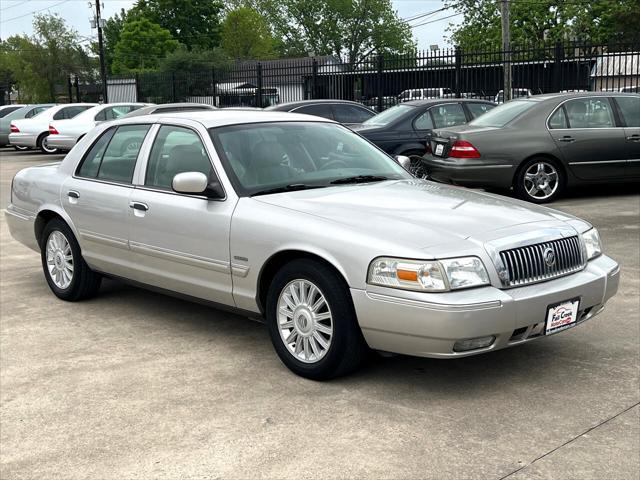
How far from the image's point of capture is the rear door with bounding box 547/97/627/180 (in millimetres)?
11508

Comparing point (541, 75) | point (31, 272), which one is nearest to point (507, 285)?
point (31, 272)

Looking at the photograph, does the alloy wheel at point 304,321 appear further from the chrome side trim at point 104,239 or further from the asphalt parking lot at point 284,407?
the chrome side trim at point 104,239

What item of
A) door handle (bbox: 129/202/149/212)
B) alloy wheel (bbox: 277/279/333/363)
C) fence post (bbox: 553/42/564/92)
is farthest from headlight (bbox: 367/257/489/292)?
fence post (bbox: 553/42/564/92)

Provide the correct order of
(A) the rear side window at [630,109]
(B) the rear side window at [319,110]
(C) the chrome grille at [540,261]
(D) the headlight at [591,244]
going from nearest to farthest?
(C) the chrome grille at [540,261] → (D) the headlight at [591,244] → (A) the rear side window at [630,109] → (B) the rear side window at [319,110]

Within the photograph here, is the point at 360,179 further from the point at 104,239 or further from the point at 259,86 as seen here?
the point at 259,86

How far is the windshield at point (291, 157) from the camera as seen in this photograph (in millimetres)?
5270

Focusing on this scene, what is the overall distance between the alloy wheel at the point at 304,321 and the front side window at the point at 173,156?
43.5 inches

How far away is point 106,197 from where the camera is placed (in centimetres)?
602

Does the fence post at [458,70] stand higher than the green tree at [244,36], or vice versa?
the green tree at [244,36]

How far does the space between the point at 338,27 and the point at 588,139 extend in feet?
281

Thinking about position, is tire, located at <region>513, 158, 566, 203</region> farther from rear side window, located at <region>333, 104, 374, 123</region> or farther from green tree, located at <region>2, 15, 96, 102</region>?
green tree, located at <region>2, 15, 96, 102</region>

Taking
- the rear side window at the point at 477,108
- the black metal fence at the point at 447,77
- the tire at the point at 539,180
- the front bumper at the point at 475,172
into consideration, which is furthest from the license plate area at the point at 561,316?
the black metal fence at the point at 447,77

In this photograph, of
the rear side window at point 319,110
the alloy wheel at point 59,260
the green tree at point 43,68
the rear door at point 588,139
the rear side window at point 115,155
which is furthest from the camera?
the green tree at point 43,68

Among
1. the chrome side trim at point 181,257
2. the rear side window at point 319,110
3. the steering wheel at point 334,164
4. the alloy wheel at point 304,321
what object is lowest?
the alloy wheel at point 304,321
